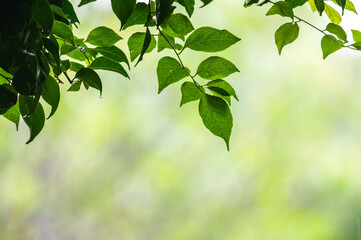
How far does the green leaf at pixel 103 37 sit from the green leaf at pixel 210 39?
48 mm

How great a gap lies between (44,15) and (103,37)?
8 cm

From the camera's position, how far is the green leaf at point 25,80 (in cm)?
17

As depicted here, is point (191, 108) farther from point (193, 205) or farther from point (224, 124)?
point (224, 124)

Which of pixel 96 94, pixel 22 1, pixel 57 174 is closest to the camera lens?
pixel 22 1

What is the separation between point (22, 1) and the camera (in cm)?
15

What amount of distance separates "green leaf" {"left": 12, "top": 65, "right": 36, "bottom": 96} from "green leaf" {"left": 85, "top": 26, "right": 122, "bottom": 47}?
100 millimetres

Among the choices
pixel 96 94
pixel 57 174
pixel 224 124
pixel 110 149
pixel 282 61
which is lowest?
pixel 57 174

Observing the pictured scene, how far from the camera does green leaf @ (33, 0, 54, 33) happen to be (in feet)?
0.61

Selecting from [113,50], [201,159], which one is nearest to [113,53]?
[113,50]

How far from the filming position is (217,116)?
24 cm

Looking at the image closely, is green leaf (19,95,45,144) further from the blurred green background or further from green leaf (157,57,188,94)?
the blurred green background

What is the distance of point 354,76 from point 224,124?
9.19 feet

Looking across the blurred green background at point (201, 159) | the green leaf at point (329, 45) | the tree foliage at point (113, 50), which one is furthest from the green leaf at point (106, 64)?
the blurred green background at point (201, 159)

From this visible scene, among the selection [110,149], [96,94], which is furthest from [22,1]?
[96,94]
